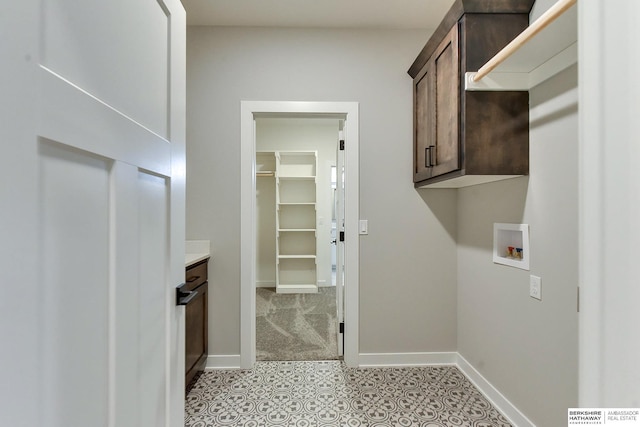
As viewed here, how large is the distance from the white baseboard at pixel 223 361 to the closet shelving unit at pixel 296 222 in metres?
2.19

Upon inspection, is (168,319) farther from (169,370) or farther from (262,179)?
(262,179)

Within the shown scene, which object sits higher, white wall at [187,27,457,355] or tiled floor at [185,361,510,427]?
white wall at [187,27,457,355]

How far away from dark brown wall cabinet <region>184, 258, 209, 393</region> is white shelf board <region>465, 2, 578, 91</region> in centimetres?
212

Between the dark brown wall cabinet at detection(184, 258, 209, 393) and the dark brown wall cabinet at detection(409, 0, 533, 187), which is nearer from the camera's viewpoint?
the dark brown wall cabinet at detection(409, 0, 533, 187)

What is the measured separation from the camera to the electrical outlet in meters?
1.53

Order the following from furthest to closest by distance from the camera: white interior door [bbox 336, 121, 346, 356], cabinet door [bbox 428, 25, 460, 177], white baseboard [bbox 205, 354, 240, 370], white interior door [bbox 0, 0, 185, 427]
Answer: white interior door [bbox 336, 121, 346, 356]
white baseboard [bbox 205, 354, 240, 370]
cabinet door [bbox 428, 25, 460, 177]
white interior door [bbox 0, 0, 185, 427]

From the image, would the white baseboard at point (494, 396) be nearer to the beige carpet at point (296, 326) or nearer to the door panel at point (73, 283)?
the beige carpet at point (296, 326)

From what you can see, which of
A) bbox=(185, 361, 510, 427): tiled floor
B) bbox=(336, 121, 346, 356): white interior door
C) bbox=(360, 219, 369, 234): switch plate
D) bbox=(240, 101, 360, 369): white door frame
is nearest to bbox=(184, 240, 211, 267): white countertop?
bbox=(240, 101, 360, 369): white door frame

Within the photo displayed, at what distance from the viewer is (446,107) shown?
178 centimetres

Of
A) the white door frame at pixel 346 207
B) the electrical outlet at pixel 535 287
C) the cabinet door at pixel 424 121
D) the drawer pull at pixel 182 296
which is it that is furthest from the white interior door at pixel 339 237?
the drawer pull at pixel 182 296

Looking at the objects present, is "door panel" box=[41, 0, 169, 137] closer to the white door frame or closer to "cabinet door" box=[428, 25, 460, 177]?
the white door frame

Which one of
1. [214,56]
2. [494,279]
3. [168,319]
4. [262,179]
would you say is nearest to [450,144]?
[494,279]

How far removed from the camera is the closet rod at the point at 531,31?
1.03m

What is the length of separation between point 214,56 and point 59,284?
2351mm
